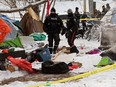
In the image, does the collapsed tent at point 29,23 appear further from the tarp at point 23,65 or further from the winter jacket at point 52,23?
the tarp at point 23,65

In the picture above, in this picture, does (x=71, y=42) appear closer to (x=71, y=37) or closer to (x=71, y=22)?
(x=71, y=37)

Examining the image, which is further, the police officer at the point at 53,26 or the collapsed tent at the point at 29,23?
the collapsed tent at the point at 29,23

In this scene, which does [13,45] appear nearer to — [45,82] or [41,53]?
[41,53]

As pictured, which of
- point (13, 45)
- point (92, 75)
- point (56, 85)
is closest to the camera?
point (56, 85)

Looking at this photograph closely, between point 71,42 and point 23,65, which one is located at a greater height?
point 23,65

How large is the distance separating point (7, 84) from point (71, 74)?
172 centimetres

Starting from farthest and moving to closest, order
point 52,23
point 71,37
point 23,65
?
1. point 71,37
2. point 52,23
3. point 23,65

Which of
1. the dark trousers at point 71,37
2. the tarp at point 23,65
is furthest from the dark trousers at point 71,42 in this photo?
the tarp at point 23,65

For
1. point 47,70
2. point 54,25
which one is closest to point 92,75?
point 47,70

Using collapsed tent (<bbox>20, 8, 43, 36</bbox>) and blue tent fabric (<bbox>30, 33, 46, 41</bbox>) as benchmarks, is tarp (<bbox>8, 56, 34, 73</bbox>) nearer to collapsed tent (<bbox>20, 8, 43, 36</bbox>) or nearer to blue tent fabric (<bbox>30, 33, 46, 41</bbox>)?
blue tent fabric (<bbox>30, 33, 46, 41</bbox>)

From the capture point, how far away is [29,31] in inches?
786

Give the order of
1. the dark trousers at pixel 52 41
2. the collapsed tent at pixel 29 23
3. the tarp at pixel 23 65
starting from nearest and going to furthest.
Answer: the tarp at pixel 23 65, the dark trousers at pixel 52 41, the collapsed tent at pixel 29 23

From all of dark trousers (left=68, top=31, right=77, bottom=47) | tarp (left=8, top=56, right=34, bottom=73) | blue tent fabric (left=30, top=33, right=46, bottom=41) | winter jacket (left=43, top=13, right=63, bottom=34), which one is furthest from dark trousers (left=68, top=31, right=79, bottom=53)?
blue tent fabric (left=30, top=33, right=46, bottom=41)

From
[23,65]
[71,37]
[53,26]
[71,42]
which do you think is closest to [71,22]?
[71,37]
